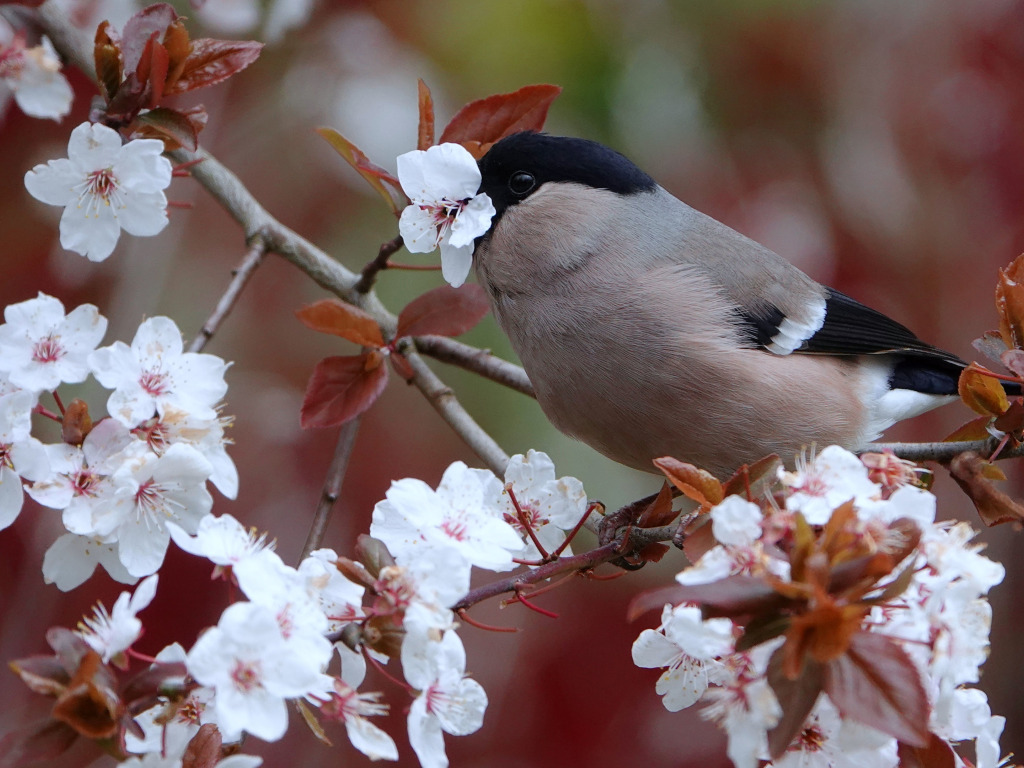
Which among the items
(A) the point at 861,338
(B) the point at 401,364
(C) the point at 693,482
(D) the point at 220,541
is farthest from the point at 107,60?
(A) the point at 861,338

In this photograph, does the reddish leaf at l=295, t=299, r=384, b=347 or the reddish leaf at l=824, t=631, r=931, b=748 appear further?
the reddish leaf at l=295, t=299, r=384, b=347

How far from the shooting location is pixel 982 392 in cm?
163

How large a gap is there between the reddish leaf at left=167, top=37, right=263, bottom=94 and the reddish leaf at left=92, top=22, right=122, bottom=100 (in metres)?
0.11

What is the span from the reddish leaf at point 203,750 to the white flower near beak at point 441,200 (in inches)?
38.3

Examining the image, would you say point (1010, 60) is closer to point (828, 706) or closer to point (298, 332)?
point (298, 332)

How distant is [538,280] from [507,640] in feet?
5.39

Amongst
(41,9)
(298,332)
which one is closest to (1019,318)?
(41,9)

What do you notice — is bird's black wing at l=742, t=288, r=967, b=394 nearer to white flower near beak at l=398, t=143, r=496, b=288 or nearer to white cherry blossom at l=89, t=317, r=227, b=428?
white flower near beak at l=398, t=143, r=496, b=288

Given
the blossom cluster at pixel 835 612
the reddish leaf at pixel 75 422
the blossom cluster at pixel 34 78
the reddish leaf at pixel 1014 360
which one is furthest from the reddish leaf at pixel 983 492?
the blossom cluster at pixel 34 78

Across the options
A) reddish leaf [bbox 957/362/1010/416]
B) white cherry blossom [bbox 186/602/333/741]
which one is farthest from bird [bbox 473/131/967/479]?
white cherry blossom [bbox 186/602/333/741]

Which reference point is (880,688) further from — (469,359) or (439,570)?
(469,359)

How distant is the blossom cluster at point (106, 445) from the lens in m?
1.46

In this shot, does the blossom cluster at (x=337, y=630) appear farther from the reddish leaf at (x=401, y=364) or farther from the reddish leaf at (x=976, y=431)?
the reddish leaf at (x=976, y=431)

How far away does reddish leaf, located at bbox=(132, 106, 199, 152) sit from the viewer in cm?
174
